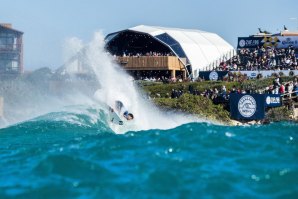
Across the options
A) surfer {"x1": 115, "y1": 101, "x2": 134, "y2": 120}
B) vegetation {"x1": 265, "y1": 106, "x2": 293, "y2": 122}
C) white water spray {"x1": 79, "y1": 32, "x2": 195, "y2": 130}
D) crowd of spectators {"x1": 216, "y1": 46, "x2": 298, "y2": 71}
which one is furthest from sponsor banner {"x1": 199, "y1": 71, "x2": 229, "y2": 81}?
surfer {"x1": 115, "y1": 101, "x2": 134, "y2": 120}

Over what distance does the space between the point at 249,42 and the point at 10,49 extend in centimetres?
3266

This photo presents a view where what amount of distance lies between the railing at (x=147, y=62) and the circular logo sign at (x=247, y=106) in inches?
1014

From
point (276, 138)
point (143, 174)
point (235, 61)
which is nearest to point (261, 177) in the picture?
point (143, 174)

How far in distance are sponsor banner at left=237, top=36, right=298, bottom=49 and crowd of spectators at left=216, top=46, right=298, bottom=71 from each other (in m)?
0.96

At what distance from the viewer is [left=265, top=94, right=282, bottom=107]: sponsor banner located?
4406cm

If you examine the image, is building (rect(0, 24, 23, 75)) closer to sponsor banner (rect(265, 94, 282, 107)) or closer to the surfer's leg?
sponsor banner (rect(265, 94, 282, 107))

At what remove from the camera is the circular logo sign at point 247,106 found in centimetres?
4406

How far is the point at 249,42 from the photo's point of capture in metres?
68.3

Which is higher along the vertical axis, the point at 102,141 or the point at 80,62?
the point at 80,62

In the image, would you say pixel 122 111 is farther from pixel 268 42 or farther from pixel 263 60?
pixel 268 42

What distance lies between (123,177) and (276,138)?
5947 millimetres

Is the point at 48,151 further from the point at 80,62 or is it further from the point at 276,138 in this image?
the point at 80,62

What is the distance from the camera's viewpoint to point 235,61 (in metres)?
64.1

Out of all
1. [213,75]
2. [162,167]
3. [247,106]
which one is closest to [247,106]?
[247,106]
